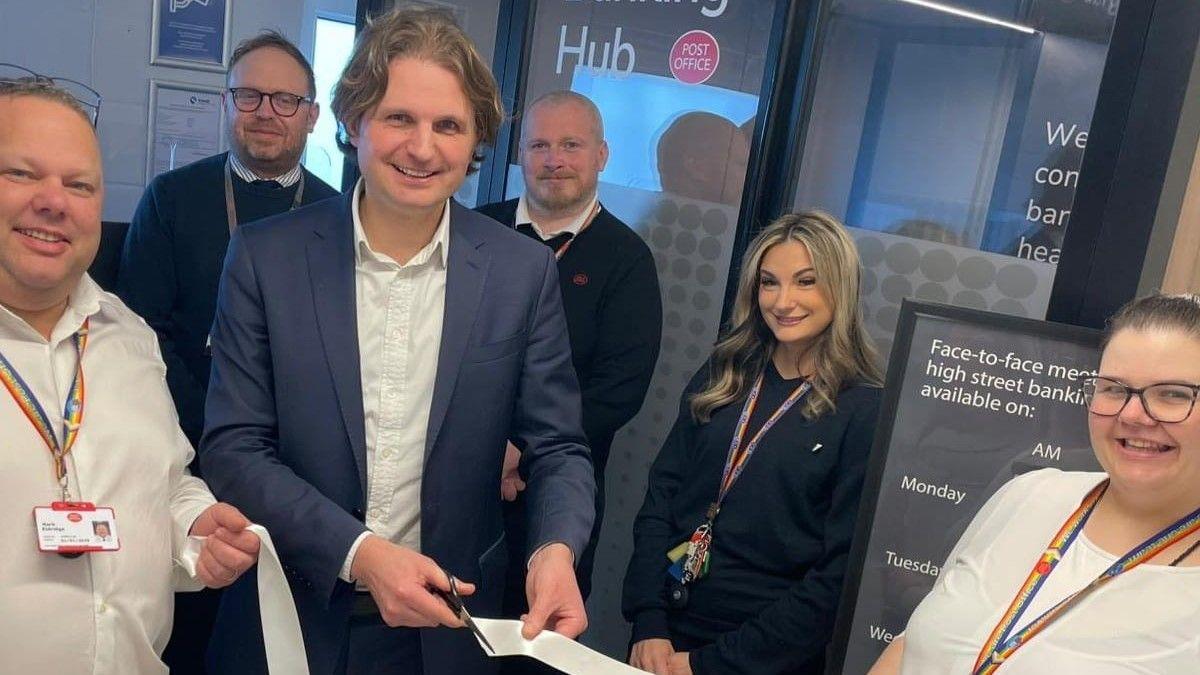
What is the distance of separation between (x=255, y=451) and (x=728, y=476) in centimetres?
119

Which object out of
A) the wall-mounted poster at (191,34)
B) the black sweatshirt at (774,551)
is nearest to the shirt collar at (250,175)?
the wall-mounted poster at (191,34)

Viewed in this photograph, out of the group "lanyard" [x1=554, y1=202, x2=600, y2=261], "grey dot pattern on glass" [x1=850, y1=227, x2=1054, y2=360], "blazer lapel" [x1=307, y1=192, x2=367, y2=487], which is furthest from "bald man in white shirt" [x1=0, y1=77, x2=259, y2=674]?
"grey dot pattern on glass" [x1=850, y1=227, x2=1054, y2=360]

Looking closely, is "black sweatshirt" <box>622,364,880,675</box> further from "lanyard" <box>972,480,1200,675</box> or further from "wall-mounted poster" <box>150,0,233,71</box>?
"wall-mounted poster" <box>150,0,233,71</box>

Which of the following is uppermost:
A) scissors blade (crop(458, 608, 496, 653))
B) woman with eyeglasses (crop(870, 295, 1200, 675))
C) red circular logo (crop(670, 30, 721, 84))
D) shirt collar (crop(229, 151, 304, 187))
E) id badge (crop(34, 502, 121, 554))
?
red circular logo (crop(670, 30, 721, 84))

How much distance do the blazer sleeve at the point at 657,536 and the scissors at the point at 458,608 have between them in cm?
101

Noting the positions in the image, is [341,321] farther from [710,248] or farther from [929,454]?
[710,248]

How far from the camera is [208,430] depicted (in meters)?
1.96

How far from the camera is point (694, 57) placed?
12.1ft

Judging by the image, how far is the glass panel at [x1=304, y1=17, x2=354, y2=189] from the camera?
4.67m

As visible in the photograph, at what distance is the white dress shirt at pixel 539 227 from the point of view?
3377 millimetres

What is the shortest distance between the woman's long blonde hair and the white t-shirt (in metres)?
0.59

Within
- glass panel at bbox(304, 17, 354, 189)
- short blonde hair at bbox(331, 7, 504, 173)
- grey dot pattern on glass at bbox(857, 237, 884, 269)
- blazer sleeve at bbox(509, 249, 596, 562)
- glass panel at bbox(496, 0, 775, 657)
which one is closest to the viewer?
short blonde hair at bbox(331, 7, 504, 173)

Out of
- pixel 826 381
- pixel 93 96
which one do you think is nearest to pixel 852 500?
pixel 826 381

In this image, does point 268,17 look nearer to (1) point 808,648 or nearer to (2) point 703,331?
(2) point 703,331
